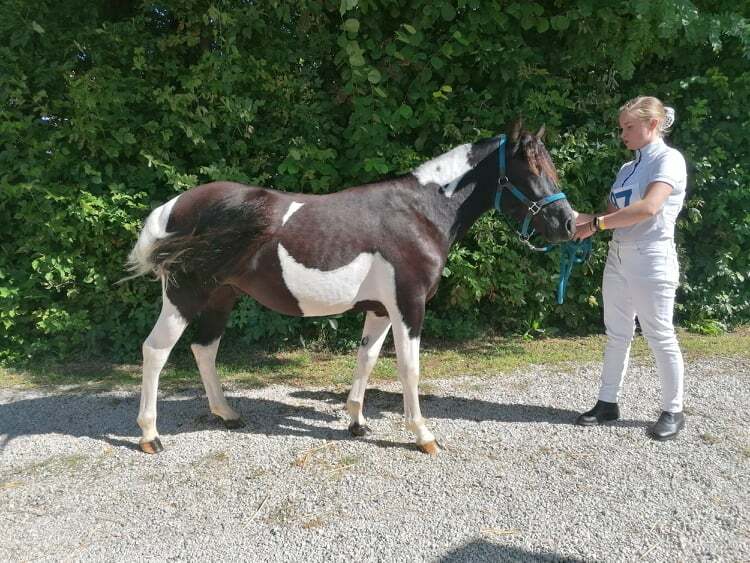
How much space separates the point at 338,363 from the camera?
17.7 ft

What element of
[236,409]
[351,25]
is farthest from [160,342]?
→ [351,25]

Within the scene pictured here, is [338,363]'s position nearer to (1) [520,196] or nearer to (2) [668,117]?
(1) [520,196]

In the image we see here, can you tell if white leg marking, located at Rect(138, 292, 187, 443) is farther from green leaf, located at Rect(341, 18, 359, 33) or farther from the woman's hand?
green leaf, located at Rect(341, 18, 359, 33)

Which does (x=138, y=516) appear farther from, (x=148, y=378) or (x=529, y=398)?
(x=529, y=398)

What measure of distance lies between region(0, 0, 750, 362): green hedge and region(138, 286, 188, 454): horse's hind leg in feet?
6.51

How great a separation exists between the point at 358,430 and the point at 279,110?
11.5 ft

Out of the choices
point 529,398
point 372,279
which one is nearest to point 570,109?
point 529,398

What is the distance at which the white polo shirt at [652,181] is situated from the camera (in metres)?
3.28

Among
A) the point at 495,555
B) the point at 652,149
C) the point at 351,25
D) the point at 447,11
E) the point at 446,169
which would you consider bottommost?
the point at 495,555

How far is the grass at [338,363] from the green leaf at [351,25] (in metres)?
3.37

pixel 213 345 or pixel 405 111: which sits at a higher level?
pixel 405 111

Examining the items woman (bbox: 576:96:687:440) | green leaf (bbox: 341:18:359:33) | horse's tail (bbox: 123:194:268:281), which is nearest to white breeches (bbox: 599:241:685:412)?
woman (bbox: 576:96:687:440)

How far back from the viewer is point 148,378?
3416 mm

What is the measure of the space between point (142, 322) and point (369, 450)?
315cm
